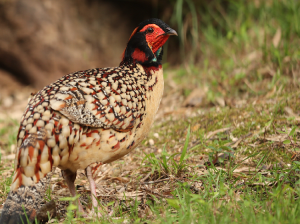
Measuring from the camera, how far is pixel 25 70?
7488 mm

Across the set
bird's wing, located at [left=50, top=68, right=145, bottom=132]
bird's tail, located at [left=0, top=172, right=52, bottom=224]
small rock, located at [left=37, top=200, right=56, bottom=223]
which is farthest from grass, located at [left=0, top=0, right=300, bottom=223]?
bird's wing, located at [left=50, top=68, right=145, bottom=132]

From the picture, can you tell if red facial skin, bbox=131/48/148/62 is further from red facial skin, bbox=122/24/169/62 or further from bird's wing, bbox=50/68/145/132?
bird's wing, bbox=50/68/145/132

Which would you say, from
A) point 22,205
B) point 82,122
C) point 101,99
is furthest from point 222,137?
point 22,205

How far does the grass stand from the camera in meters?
2.63

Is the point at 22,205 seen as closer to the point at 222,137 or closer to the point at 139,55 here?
the point at 139,55

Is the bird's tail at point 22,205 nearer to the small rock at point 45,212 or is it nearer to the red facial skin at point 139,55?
the small rock at point 45,212

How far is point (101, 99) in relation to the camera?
111 inches

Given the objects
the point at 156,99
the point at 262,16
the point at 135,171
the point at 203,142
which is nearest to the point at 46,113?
the point at 156,99

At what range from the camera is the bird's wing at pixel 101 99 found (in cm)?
265

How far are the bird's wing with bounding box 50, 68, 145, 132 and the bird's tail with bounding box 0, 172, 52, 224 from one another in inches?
24.0

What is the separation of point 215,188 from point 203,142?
866 millimetres

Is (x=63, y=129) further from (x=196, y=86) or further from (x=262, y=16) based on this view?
(x=262, y=16)

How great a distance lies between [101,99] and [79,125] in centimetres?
31

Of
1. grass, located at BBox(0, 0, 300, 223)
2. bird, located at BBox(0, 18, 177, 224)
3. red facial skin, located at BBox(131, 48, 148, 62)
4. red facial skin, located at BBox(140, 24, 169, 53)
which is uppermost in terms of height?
red facial skin, located at BBox(140, 24, 169, 53)
